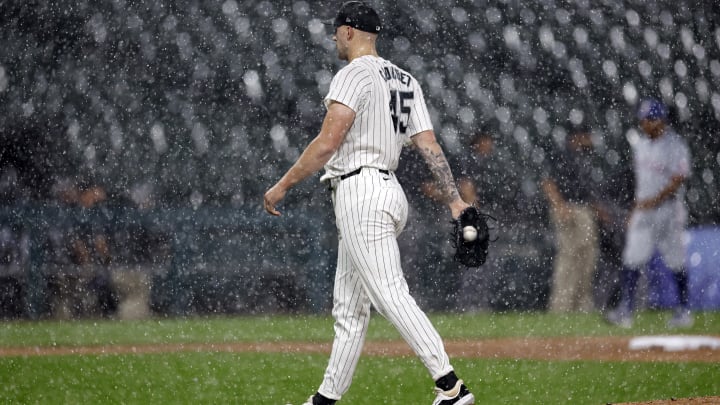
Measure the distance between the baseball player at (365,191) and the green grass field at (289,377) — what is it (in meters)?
1.31

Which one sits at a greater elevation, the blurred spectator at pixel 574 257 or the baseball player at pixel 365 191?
the baseball player at pixel 365 191

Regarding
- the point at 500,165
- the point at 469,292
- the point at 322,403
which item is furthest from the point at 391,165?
the point at 500,165

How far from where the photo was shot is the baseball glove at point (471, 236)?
354cm

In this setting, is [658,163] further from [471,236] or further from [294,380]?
[471,236]

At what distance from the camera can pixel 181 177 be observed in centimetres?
1542

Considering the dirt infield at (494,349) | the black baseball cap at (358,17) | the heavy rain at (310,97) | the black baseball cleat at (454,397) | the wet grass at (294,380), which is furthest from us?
the heavy rain at (310,97)

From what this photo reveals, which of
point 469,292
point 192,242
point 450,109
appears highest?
point 450,109

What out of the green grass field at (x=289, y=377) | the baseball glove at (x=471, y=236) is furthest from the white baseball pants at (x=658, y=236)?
the baseball glove at (x=471, y=236)

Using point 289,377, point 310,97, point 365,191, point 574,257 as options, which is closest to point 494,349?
point 289,377

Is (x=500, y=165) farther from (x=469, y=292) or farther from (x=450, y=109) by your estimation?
(x=469, y=292)

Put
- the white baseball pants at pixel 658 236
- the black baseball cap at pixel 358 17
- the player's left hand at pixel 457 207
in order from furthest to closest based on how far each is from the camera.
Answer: the white baseball pants at pixel 658 236 < the player's left hand at pixel 457 207 < the black baseball cap at pixel 358 17

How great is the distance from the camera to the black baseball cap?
340 centimetres

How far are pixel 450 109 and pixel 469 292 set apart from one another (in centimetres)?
551

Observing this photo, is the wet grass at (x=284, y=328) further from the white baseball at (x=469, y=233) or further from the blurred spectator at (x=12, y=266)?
the white baseball at (x=469, y=233)
